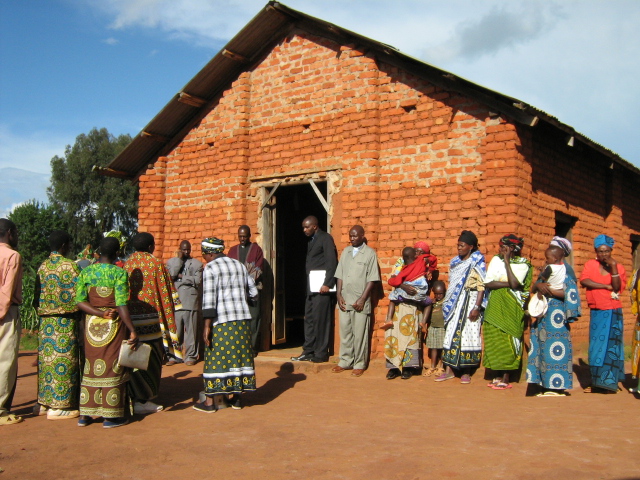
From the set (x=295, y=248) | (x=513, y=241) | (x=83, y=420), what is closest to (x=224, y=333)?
(x=83, y=420)

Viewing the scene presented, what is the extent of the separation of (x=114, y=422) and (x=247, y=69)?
20.2 ft

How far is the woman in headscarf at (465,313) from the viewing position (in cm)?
686

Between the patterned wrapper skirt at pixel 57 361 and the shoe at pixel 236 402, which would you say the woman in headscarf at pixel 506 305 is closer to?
the shoe at pixel 236 402

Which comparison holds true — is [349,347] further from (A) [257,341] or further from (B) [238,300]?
(B) [238,300]

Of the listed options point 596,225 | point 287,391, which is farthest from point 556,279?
point 596,225

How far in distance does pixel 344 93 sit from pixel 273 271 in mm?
2835

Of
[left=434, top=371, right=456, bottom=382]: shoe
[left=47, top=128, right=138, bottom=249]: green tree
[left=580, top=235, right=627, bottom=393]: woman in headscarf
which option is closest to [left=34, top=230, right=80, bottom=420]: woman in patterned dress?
[left=434, top=371, right=456, bottom=382]: shoe

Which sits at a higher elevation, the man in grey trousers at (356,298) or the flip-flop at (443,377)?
the man in grey trousers at (356,298)

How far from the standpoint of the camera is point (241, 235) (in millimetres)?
8586

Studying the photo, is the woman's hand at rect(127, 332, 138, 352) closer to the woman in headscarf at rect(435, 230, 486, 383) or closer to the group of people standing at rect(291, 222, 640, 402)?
the group of people standing at rect(291, 222, 640, 402)

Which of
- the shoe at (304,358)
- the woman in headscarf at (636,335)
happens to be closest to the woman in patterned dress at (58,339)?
the shoe at (304,358)

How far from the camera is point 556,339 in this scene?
6.17m

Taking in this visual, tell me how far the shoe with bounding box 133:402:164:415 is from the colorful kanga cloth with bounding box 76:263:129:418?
1.91 ft

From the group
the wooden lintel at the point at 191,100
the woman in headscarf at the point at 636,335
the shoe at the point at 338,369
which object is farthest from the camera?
the wooden lintel at the point at 191,100
